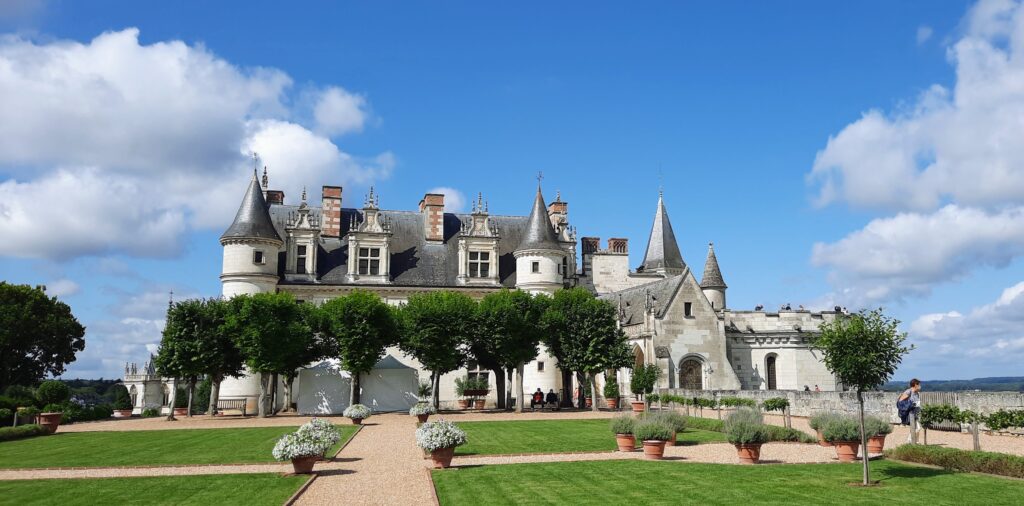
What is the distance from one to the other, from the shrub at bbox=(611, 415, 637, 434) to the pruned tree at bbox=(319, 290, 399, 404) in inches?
812

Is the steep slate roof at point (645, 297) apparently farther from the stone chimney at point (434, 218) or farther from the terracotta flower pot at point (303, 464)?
the terracotta flower pot at point (303, 464)

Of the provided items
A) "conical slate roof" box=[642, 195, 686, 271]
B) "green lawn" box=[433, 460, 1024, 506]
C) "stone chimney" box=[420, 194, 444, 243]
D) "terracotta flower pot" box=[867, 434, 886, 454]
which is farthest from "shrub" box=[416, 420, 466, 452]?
"conical slate roof" box=[642, 195, 686, 271]

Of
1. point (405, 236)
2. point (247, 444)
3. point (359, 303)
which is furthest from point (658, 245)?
point (247, 444)

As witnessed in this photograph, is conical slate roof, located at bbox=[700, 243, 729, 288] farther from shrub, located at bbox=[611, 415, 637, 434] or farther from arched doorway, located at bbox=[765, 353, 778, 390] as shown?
shrub, located at bbox=[611, 415, 637, 434]

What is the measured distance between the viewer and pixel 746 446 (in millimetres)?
18609

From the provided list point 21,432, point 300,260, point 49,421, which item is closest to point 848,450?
point 21,432

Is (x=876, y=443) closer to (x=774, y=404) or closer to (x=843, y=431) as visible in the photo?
(x=843, y=431)

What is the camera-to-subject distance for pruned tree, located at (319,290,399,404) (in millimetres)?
39469

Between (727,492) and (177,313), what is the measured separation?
33075 millimetres

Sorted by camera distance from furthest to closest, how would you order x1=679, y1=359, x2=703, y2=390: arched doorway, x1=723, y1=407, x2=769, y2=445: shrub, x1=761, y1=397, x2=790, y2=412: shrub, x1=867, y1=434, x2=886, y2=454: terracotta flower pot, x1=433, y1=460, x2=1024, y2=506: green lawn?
x1=679, y1=359, x2=703, y2=390: arched doorway < x1=761, y1=397, x2=790, y2=412: shrub < x1=867, y1=434, x2=886, y2=454: terracotta flower pot < x1=723, y1=407, x2=769, y2=445: shrub < x1=433, y1=460, x2=1024, y2=506: green lawn

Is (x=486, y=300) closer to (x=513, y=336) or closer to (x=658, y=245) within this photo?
(x=513, y=336)

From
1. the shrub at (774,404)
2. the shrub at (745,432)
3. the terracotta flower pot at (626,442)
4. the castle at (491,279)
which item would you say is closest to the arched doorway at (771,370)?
the castle at (491,279)

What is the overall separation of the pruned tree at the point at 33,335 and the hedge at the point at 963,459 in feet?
168

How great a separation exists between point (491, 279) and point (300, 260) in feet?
40.4
